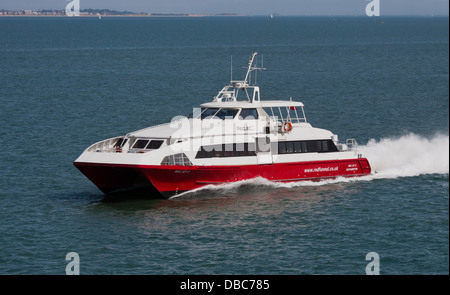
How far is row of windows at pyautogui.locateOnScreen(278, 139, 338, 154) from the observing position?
4088 centimetres

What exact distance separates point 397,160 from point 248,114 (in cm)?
1063

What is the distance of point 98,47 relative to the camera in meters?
165

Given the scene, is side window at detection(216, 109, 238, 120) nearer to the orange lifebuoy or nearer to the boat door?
the boat door

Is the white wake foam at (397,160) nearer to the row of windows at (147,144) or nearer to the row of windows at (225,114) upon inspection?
the row of windows at (225,114)

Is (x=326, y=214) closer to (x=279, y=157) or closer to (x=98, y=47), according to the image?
(x=279, y=157)

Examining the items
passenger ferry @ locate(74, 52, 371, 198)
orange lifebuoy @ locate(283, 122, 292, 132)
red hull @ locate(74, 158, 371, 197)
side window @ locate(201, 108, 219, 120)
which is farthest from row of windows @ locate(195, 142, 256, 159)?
side window @ locate(201, 108, 219, 120)

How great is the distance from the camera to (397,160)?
45.9m

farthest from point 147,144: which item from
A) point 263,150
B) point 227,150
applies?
point 263,150

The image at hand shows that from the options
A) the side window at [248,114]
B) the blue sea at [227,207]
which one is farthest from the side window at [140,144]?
the side window at [248,114]

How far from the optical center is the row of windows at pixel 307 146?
4088 centimetres

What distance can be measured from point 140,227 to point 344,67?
87.1 metres

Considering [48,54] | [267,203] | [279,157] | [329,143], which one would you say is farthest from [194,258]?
[48,54]

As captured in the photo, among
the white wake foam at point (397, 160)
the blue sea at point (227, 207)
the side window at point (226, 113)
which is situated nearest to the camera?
the blue sea at point (227, 207)

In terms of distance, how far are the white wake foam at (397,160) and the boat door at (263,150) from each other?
3.28 feet
